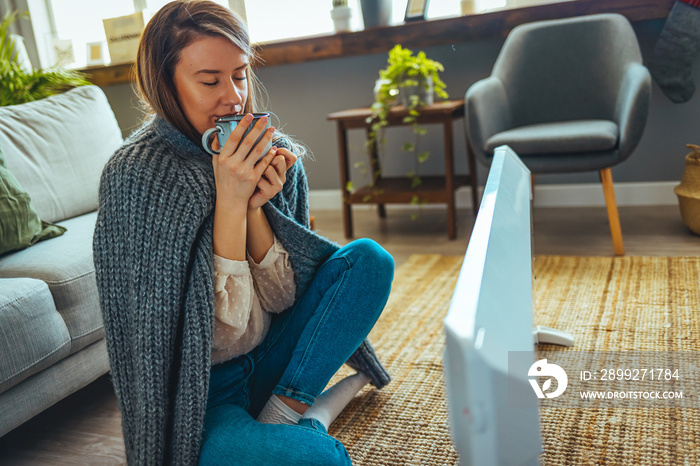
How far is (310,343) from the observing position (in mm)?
1135

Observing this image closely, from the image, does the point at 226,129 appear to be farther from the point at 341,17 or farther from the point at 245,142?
the point at 341,17

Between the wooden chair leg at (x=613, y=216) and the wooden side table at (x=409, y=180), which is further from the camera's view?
the wooden side table at (x=409, y=180)

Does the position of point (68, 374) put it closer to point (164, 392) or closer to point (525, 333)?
point (164, 392)

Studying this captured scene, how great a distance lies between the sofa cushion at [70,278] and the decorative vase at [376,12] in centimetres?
206

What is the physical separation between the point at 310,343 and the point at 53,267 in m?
0.74

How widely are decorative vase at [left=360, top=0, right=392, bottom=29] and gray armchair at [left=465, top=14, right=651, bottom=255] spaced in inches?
26.2

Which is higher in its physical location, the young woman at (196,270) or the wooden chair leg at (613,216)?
the young woman at (196,270)

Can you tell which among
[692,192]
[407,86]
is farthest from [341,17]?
[692,192]

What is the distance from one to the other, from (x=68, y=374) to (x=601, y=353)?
1.29 m

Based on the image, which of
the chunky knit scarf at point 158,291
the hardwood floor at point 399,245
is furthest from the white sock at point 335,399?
the hardwood floor at point 399,245

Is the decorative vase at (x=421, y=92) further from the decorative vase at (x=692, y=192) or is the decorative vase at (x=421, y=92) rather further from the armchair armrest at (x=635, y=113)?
the decorative vase at (x=692, y=192)

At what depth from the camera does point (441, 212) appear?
3305 mm

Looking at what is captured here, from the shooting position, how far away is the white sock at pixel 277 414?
1.09 meters

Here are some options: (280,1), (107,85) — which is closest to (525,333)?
(280,1)
